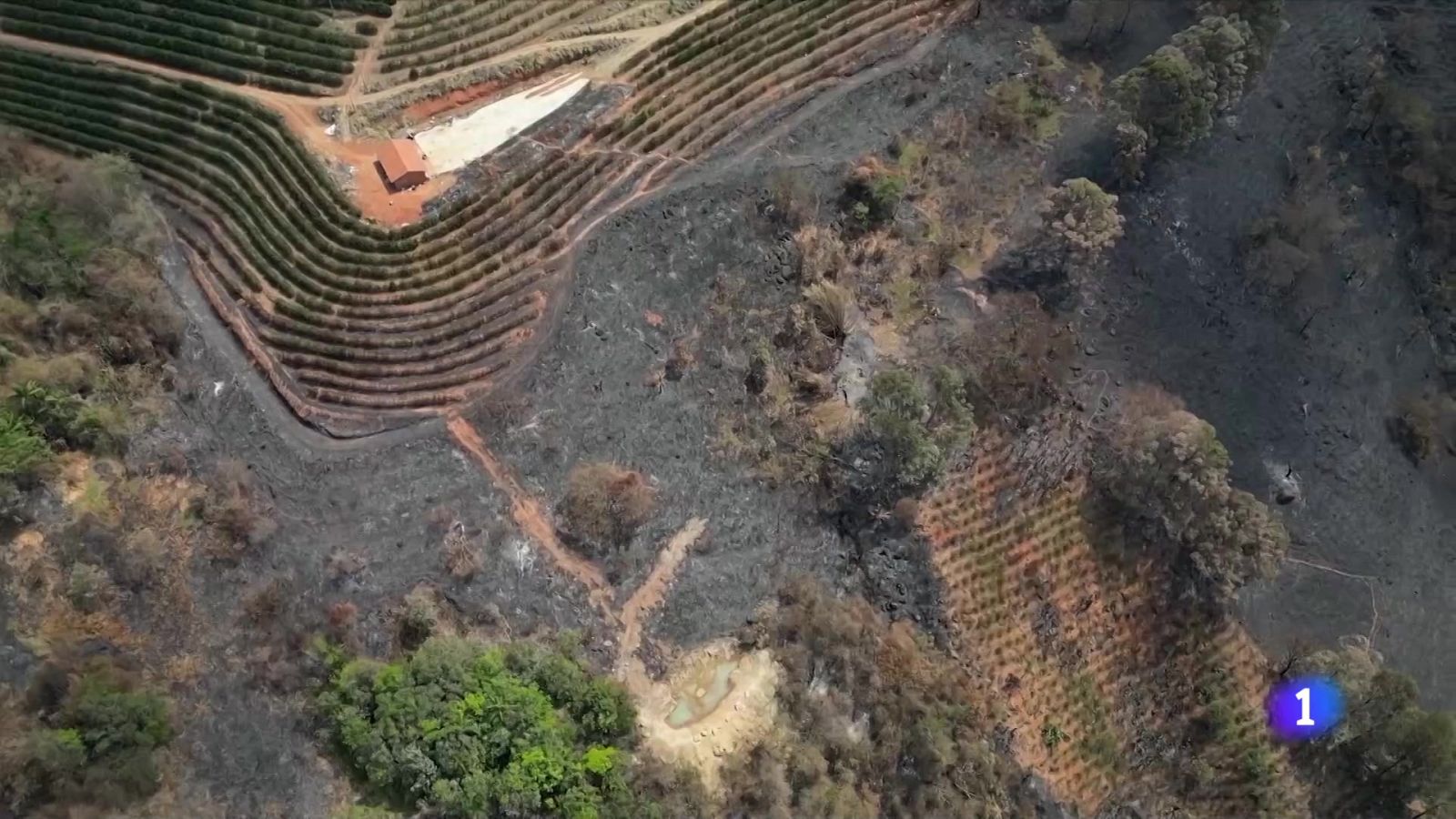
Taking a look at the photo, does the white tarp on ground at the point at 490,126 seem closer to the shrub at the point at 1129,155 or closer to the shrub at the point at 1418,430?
the shrub at the point at 1129,155

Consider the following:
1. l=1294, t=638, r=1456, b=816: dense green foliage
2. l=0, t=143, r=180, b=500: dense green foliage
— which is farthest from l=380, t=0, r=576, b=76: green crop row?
l=1294, t=638, r=1456, b=816: dense green foliage

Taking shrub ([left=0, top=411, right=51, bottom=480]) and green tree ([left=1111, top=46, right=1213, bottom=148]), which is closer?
shrub ([left=0, top=411, right=51, bottom=480])

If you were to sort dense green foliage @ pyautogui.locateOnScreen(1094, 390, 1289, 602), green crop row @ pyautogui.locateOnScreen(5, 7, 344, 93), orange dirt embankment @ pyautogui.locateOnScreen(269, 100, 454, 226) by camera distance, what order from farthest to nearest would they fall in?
green crop row @ pyautogui.locateOnScreen(5, 7, 344, 93), orange dirt embankment @ pyautogui.locateOnScreen(269, 100, 454, 226), dense green foliage @ pyautogui.locateOnScreen(1094, 390, 1289, 602)

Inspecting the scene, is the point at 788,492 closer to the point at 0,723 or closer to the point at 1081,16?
the point at 0,723

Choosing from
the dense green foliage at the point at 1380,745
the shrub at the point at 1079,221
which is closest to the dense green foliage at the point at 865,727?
the dense green foliage at the point at 1380,745

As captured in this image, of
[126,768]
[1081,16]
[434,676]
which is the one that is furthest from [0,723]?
[1081,16]

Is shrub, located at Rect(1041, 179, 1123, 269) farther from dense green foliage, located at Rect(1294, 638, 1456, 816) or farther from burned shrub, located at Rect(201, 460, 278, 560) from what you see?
burned shrub, located at Rect(201, 460, 278, 560)
